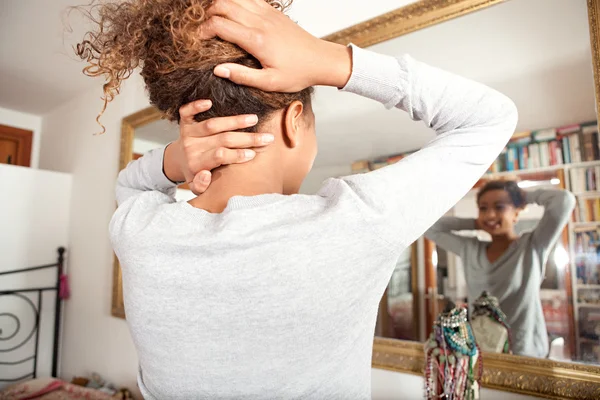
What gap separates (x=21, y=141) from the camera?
337 centimetres

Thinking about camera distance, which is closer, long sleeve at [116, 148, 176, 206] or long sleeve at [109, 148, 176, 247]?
long sleeve at [109, 148, 176, 247]

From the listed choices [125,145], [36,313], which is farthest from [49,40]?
[36,313]

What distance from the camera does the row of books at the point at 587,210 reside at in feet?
3.05

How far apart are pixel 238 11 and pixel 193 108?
139 mm

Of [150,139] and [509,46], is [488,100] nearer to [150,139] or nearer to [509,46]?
[509,46]

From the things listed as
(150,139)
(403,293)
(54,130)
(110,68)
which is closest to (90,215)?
(150,139)

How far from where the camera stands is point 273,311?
47 centimetres

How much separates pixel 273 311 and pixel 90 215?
2633 millimetres

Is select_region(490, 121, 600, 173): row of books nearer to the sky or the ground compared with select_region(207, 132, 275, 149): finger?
nearer to the sky

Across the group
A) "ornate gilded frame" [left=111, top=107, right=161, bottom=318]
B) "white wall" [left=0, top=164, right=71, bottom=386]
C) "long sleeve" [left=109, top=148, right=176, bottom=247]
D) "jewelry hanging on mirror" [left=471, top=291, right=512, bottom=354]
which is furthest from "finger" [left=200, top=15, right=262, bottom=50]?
"white wall" [left=0, top=164, right=71, bottom=386]

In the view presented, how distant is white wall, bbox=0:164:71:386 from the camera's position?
2.61m

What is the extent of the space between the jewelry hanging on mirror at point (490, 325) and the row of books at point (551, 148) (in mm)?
355

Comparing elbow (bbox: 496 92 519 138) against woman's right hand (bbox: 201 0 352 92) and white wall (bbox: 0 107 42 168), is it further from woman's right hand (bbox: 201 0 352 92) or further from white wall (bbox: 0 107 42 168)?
white wall (bbox: 0 107 42 168)

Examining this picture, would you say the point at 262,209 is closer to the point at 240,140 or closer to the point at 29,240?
the point at 240,140
